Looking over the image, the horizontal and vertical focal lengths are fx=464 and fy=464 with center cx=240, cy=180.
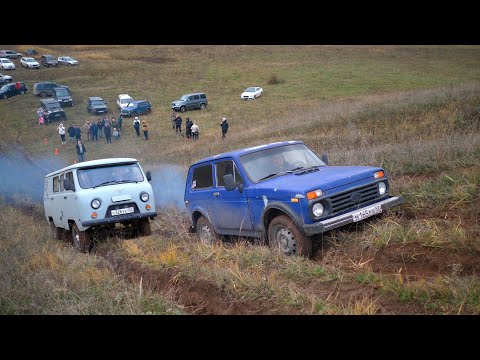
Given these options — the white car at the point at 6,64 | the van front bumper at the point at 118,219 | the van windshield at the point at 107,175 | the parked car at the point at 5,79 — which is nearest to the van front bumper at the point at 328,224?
the van front bumper at the point at 118,219

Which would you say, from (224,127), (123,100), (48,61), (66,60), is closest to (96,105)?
(123,100)

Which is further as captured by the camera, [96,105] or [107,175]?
[96,105]

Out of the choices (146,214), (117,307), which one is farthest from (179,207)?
(117,307)

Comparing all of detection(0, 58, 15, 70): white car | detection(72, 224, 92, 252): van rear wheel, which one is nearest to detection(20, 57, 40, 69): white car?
detection(0, 58, 15, 70): white car

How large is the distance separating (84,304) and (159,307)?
92cm

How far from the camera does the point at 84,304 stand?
5.64 meters

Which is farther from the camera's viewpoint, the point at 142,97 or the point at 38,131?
the point at 142,97

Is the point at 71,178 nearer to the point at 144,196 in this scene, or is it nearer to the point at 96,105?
the point at 144,196

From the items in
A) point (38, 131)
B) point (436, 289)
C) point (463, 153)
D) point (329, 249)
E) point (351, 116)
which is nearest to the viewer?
point (436, 289)

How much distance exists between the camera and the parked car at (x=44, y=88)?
24422mm

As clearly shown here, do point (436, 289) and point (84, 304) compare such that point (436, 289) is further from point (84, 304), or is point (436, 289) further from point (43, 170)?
point (43, 170)

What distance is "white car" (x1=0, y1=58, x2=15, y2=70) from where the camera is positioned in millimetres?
23855

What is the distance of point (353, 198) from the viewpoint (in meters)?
7.14

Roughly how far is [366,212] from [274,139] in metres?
14.7
